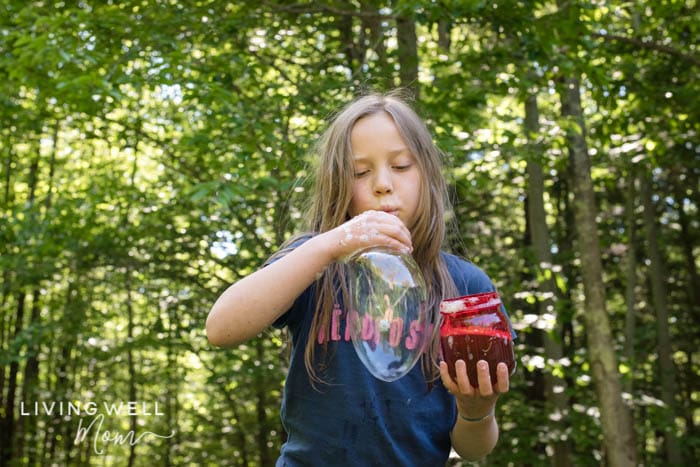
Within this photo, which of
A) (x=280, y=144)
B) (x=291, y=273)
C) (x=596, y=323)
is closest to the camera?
(x=291, y=273)

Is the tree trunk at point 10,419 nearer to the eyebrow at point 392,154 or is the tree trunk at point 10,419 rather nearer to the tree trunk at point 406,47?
the tree trunk at point 406,47

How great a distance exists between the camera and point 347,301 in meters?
1.87

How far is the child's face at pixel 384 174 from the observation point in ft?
6.07

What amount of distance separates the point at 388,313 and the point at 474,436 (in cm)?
38

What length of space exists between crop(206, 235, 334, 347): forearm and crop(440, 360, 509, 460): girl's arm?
339mm

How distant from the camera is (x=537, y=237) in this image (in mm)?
8906

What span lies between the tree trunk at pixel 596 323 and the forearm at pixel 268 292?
16.9 ft

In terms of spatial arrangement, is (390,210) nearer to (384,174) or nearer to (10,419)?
(384,174)

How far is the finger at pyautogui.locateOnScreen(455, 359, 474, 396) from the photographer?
1.51 metres

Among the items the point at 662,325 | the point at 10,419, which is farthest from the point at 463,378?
the point at 10,419

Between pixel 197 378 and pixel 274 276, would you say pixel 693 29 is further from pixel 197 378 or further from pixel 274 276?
pixel 197 378

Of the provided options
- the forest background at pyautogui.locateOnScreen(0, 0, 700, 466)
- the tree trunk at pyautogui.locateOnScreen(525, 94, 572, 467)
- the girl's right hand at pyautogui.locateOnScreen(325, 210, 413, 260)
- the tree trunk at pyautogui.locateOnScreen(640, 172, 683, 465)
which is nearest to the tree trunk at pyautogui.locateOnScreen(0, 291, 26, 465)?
the forest background at pyautogui.locateOnScreen(0, 0, 700, 466)

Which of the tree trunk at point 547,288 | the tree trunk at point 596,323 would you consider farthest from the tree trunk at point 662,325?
the tree trunk at point 596,323

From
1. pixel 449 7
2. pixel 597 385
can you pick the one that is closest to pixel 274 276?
pixel 449 7
